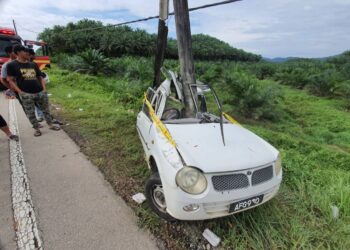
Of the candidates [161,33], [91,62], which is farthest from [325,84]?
[91,62]

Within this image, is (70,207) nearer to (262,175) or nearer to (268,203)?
(262,175)

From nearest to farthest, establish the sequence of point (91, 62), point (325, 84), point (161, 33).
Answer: point (161, 33)
point (91, 62)
point (325, 84)

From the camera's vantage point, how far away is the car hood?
238 cm

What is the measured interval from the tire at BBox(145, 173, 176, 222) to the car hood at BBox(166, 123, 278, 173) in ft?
1.52

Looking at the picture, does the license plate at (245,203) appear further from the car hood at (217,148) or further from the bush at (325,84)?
the bush at (325,84)

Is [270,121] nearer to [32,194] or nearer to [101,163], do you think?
[101,163]

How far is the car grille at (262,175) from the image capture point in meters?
2.45

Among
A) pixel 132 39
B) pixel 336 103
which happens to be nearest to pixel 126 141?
pixel 336 103

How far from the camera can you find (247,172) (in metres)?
2.39

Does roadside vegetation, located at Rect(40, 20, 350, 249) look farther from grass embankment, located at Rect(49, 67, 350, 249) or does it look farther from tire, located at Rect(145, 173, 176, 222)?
tire, located at Rect(145, 173, 176, 222)

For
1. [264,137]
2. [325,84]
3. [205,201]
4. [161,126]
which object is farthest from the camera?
[325,84]

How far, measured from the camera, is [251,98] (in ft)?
32.0

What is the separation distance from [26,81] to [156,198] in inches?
142

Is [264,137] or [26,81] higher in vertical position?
[26,81]
